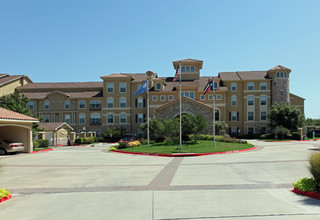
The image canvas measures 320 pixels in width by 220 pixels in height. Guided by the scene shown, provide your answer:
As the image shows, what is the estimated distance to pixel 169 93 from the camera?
48.1 meters

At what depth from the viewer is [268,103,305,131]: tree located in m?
42.2

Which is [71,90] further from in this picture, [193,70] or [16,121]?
[16,121]

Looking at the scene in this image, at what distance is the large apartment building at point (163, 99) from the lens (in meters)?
48.0

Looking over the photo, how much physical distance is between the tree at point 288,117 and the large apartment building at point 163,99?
541 cm

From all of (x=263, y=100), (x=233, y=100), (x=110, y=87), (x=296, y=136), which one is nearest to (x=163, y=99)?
(x=110, y=87)

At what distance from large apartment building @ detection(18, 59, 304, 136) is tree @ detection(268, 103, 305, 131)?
5408 millimetres

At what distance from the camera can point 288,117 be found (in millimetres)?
42406

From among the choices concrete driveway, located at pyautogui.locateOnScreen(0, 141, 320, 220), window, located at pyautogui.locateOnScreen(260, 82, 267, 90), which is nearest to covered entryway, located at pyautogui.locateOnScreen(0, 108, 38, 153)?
concrete driveway, located at pyautogui.locateOnScreen(0, 141, 320, 220)

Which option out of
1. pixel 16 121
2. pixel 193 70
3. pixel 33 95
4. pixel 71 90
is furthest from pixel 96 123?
pixel 16 121

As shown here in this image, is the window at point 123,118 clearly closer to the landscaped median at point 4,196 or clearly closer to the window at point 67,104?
the window at point 67,104

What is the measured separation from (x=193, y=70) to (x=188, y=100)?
15.4 meters

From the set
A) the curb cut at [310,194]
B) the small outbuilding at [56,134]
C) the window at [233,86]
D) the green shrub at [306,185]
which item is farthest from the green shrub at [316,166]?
the window at [233,86]

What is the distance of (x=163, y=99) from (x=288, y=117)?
21659mm

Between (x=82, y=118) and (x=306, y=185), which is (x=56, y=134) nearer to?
(x=82, y=118)
